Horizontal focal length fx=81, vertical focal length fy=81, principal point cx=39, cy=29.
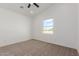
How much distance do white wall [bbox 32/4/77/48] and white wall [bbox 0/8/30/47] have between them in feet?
5.58

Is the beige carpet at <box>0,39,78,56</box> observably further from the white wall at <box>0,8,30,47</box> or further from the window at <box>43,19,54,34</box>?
the window at <box>43,19,54,34</box>

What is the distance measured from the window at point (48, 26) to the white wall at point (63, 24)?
11.2 inches

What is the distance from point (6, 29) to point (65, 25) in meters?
3.71

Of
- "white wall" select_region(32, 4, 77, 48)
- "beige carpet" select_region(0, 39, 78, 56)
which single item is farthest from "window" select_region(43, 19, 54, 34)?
"beige carpet" select_region(0, 39, 78, 56)

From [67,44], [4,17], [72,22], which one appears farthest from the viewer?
[4,17]

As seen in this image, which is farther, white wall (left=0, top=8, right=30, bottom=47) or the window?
the window

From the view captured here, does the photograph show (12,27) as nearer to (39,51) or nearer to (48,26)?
(48,26)

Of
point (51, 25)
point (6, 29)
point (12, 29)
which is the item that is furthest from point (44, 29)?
point (6, 29)

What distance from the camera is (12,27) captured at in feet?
18.5

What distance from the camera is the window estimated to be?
5684 millimetres

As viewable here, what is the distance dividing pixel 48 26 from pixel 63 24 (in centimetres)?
130

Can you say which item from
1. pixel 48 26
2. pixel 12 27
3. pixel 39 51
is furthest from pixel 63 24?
pixel 12 27

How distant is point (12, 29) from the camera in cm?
562

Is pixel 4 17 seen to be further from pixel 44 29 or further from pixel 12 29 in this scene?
pixel 44 29
